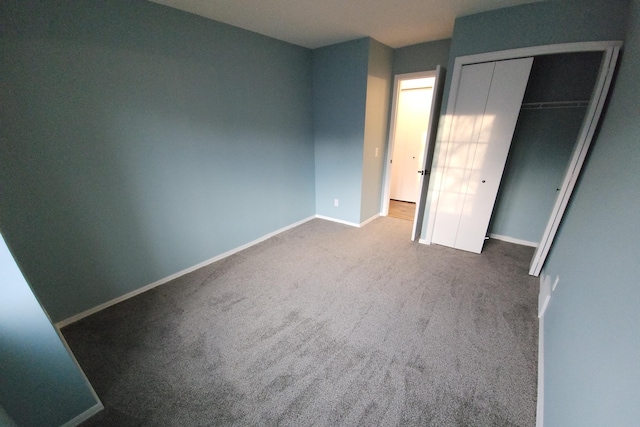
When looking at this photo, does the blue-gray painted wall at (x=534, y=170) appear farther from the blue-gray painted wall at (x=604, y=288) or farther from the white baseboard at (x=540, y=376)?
the white baseboard at (x=540, y=376)

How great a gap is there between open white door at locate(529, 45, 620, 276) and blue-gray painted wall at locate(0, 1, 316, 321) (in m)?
3.04

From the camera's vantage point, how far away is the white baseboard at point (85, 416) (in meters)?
1.20

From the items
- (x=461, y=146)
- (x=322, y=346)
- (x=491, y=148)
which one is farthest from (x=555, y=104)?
(x=322, y=346)

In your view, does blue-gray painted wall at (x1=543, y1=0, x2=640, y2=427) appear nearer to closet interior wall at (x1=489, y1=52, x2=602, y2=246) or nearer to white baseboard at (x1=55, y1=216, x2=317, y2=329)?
closet interior wall at (x1=489, y1=52, x2=602, y2=246)

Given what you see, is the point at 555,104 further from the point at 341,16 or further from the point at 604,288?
the point at 604,288

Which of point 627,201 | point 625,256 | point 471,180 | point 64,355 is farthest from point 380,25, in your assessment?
point 64,355

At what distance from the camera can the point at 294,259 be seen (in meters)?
2.78

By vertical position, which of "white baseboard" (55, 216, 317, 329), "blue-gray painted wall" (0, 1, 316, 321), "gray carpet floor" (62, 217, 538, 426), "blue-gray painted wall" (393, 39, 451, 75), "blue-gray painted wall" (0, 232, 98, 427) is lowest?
"gray carpet floor" (62, 217, 538, 426)

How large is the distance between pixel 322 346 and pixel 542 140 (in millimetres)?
3311

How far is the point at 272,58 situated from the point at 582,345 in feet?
11.6

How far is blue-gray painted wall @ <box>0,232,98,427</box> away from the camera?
0.97 m

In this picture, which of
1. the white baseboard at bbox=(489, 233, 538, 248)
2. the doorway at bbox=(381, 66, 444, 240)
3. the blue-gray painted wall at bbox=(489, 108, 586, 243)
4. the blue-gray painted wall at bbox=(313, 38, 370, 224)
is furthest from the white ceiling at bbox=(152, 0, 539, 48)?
the white baseboard at bbox=(489, 233, 538, 248)

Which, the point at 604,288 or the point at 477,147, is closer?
the point at 604,288

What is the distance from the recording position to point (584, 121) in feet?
6.45
